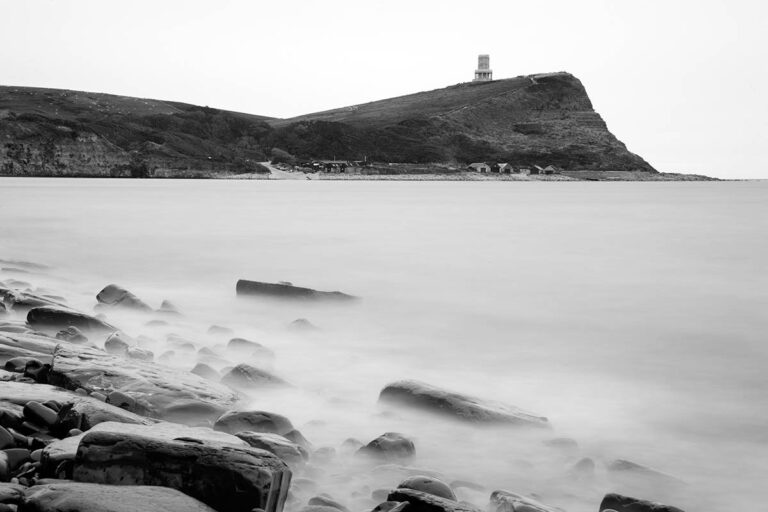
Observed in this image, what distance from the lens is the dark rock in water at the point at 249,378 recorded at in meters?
6.10

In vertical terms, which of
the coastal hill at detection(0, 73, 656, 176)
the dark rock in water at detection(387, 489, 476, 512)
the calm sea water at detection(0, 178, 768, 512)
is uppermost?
the coastal hill at detection(0, 73, 656, 176)

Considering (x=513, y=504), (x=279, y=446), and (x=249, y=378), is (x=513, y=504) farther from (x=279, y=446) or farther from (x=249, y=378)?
(x=249, y=378)

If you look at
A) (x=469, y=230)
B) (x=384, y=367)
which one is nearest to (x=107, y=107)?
(x=469, y=230)

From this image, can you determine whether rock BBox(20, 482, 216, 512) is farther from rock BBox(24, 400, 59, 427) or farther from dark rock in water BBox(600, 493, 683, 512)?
dark rock in water BBox(600, 493, 683, 512)

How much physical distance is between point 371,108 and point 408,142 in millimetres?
37601

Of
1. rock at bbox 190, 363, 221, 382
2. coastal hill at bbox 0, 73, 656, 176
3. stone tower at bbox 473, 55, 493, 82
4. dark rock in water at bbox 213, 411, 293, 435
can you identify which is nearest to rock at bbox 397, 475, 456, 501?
Result: dark rock in water at bbox 213, 411, 293, 435

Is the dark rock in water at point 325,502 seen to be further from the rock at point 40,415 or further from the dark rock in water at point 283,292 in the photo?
the dark rock in water at point 283,292

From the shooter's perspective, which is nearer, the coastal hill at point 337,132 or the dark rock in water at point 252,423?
the dark rock in water at point 252,423

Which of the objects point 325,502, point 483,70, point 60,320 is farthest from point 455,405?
point 483,70

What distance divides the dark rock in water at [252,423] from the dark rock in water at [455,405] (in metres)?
1.13

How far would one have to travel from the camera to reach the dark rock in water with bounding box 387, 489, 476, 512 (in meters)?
3.27

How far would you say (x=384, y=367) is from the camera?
751 cm

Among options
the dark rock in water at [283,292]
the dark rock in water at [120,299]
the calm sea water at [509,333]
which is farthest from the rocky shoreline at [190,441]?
the dark rock in water at [283,292]

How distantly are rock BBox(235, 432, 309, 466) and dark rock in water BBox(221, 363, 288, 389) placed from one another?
164 cm
